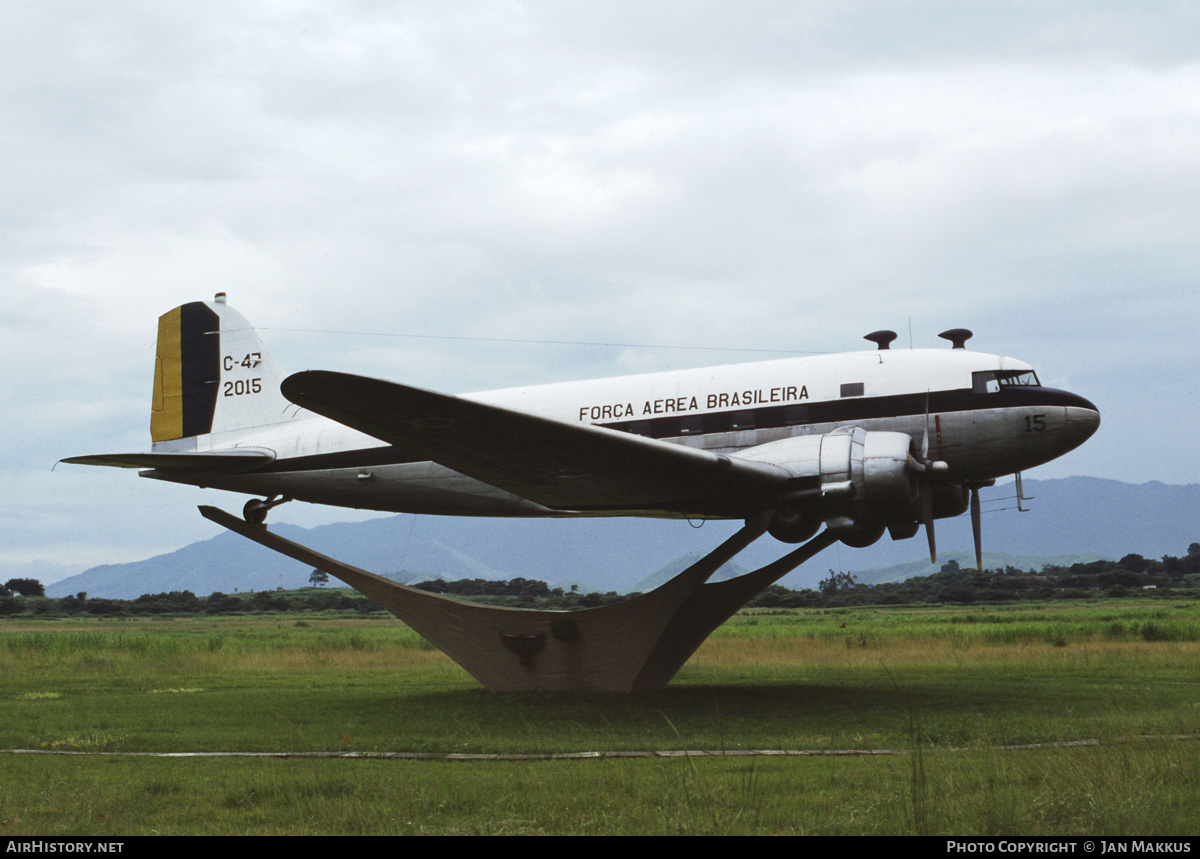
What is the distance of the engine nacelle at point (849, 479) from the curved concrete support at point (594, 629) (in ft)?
4.23

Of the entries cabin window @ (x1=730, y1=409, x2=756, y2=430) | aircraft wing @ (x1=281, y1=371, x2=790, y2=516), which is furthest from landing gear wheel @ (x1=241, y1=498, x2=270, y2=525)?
cabin window @ (x1=730, y1=409, x2=756, y2=430)

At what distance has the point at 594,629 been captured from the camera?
2070 centimetres

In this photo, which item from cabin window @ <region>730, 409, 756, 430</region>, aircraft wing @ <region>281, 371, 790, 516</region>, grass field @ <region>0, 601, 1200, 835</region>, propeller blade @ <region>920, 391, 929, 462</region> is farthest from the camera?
cabin window @ <region>730, 409, 756, 430</region>

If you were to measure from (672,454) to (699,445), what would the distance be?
3296 mm

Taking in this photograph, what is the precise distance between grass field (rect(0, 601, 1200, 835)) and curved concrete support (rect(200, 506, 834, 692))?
71 centimetres

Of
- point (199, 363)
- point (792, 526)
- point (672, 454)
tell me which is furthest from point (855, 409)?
point (199, 363)

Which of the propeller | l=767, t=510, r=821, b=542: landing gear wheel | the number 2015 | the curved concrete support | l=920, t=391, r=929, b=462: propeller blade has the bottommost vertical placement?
the curved concrete support

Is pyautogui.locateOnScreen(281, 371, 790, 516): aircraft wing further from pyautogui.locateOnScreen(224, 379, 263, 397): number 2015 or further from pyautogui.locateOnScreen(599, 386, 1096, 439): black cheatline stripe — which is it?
pyautogui.locateOnScreen(224, 379, 263, 397): number 2015

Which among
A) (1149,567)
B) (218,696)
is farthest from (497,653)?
(1149,567)

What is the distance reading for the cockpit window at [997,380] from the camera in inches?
755

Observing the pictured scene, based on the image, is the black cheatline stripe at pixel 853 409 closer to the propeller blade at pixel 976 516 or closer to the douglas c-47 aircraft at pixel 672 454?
the douglas c-47 aircraft at pixel 672 454

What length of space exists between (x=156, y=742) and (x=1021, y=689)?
680 inches

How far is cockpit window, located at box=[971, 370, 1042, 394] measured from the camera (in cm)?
1919
